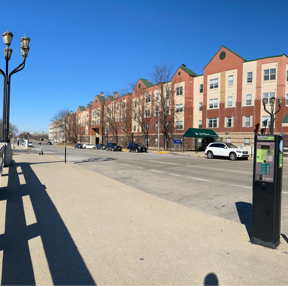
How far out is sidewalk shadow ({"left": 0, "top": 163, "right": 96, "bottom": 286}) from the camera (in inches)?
122

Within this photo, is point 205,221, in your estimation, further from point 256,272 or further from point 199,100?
point 199,100

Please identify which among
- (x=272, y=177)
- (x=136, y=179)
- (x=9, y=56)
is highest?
(x=9, y=56)

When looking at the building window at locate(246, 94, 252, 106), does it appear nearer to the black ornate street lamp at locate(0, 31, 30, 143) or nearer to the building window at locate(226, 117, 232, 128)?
the building window at locate(226, 117, 232, 128)

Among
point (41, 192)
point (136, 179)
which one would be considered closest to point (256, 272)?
point (41, 192)

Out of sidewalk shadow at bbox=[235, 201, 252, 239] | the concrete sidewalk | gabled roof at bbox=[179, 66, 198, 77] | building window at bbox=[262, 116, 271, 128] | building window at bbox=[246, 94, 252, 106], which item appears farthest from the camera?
gabled roof at bbox=[179, 66, 198, 77]

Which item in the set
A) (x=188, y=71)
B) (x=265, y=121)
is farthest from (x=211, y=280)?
(x=188, y=71)

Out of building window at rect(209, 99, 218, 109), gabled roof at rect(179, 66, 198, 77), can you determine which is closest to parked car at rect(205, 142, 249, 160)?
building window at rect(209, 99, 218, 109)

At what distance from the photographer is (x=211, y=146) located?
26.0 m

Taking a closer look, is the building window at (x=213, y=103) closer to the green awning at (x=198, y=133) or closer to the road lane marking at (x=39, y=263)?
the green awning at (x=198, y=133)

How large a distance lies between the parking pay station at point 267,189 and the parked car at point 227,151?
20.4 m

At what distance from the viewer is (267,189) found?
3973 mm

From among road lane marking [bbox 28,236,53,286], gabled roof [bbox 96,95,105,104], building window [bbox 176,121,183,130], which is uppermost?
gabled roof [bbox 96,95,105,104]

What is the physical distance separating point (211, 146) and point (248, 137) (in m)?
14.0

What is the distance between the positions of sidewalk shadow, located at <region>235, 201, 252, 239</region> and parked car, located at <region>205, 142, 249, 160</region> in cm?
1749
